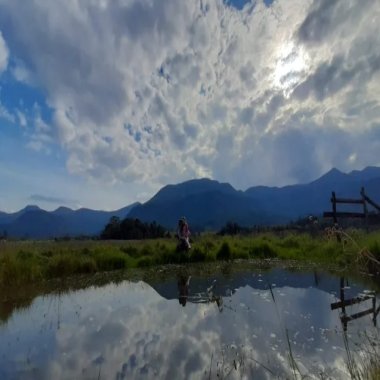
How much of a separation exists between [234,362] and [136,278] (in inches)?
355

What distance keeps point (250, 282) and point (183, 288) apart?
2.04 meters

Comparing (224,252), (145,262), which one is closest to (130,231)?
(224,252)

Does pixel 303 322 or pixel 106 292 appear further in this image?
pixel 106 292

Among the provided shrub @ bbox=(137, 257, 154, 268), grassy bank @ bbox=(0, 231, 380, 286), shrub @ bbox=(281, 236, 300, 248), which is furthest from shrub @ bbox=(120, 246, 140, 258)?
shrub @ bbox=(281, 236, 300, 248)

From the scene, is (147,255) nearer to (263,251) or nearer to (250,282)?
(263,251)

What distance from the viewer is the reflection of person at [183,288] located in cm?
984

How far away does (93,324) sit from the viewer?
7.80 metres

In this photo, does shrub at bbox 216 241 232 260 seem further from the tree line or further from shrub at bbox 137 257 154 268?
the tree line

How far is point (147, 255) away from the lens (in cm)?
1834

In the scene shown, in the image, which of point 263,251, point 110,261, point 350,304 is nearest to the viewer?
point 350,304

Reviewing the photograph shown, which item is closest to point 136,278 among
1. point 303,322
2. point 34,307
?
point 34,307

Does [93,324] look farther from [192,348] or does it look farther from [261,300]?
[261,300]

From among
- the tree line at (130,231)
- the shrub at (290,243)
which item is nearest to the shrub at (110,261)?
the shrub at (290,243)

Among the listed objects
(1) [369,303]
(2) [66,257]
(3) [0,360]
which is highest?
(2) [66,257]
